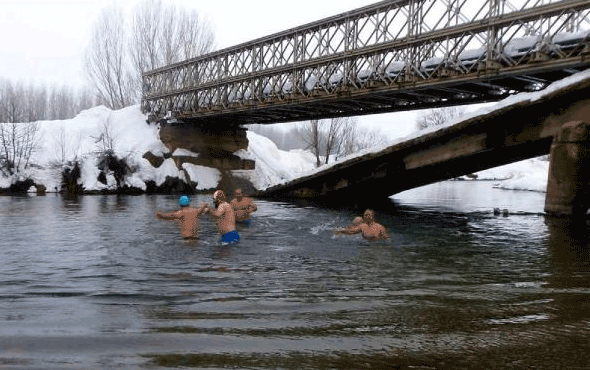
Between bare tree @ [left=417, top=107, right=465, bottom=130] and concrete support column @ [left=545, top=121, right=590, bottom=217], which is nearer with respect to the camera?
concrete support column @ [left=545, top=121, right=590, bottom=217]

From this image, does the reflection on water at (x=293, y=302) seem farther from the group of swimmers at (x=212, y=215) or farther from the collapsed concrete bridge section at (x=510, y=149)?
the collapsed concrete bridge section at (x=510, y=149)

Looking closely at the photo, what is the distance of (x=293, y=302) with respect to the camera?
6438mm

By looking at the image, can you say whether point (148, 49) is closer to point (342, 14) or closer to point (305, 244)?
point (342, 14)

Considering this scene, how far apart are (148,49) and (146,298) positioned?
1896 inches

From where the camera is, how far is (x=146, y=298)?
22.0 ft

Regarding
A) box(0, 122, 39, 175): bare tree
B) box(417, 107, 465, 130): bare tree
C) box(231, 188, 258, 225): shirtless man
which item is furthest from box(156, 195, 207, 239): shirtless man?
→ box(417, 107, 465, 130): bare tree

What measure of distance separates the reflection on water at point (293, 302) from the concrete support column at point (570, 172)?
3.54 meters

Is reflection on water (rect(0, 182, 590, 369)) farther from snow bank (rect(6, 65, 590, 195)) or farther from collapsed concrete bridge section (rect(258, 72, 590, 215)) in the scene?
snow bank (rect(6, 65, 590, 195))

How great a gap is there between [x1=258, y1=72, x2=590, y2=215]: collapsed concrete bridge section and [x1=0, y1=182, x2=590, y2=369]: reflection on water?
12.0 feet

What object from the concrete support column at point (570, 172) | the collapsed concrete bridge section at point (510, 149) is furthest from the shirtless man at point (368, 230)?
the concrete support column at point (570, 172)

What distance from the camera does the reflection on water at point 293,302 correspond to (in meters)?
4.45

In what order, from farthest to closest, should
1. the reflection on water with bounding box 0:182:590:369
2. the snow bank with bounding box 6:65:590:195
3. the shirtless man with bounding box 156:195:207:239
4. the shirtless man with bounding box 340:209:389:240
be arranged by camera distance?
1. the snow bank with bounding box 6:65:590:195
2. the shirtless man with bounding box 340:209:389:240
3. the shirtless man with bounding box 156:195:207:239
4. the reflection on water with bounding box 0:182:590:369

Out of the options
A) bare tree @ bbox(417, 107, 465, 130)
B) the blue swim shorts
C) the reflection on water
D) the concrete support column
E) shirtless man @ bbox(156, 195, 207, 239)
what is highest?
bare tree @ bbox(417, 107, 465, 130)

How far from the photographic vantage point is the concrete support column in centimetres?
1572
